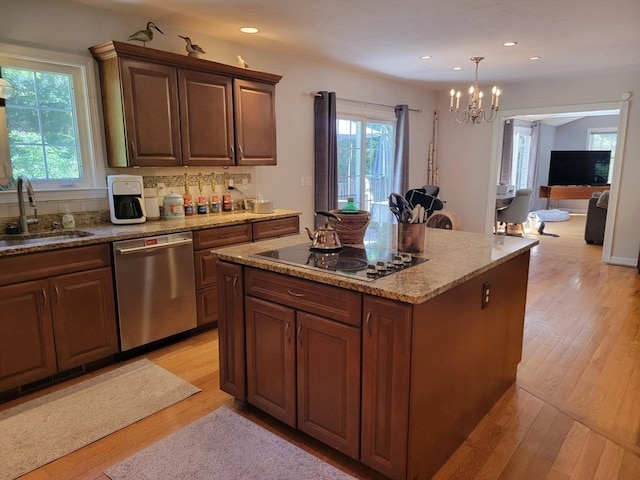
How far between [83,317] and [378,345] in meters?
2.03

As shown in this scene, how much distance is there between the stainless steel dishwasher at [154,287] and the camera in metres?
2.90

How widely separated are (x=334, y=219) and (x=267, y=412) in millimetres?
1087

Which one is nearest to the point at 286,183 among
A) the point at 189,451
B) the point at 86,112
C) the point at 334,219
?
the point at 86,112

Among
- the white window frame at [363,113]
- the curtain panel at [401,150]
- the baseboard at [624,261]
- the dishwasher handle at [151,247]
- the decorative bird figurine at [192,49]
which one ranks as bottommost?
the baseboard at [624,261]

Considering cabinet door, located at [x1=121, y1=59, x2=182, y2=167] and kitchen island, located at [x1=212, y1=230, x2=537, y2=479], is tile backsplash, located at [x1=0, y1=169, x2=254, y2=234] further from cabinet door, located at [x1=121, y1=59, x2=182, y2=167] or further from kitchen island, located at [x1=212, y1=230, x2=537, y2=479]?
kitchen island, located at [x1=212, y1=230, x2=537, y2=479]

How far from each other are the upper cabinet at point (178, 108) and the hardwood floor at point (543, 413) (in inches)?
59.5

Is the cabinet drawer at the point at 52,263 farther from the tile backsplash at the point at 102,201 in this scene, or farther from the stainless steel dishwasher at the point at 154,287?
the tile backsplash at the point at 102,201

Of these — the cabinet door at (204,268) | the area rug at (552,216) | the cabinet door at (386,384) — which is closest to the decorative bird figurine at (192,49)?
the cabinet door at (204,268)

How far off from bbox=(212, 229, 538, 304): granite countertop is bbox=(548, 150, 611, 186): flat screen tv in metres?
8.90

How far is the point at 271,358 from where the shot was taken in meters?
2.13

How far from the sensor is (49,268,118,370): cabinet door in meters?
2.63

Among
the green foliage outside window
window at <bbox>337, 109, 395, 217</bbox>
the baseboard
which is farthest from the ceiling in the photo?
the baseboard

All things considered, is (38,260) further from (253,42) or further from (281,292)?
(253,42)

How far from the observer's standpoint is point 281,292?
2021mm
